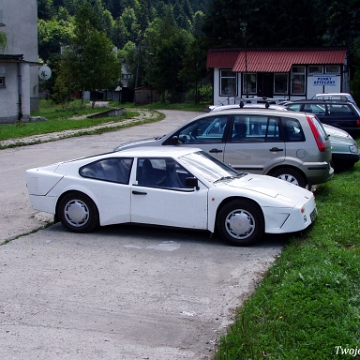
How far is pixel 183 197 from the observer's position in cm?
830

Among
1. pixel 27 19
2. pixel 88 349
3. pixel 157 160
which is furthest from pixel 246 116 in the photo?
pixel 27 19

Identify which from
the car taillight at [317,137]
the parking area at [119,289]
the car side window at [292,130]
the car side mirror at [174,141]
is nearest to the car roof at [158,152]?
the parking area at [119,289]

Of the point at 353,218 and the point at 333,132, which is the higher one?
the point at 333,132

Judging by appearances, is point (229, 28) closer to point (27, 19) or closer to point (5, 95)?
point (27, 19)

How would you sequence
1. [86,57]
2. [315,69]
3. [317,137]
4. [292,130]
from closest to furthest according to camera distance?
[317,137] < [292,130] < [86,57] < [315,69]

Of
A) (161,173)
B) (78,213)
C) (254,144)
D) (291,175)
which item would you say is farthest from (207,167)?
(291,175)

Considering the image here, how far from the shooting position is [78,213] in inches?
349

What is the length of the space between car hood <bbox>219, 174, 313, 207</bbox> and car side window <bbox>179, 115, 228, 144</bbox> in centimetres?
217

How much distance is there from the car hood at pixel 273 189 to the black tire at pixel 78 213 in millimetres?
1978

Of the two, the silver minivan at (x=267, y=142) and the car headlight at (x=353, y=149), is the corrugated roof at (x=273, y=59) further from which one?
the silver minivan at (x=267, y=142)

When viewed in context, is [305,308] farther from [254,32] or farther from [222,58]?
[254,32]

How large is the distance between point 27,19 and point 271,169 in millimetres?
41470

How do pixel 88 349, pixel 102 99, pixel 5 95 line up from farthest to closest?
pixel 102 99
pixel 5 95
pixel 88 349

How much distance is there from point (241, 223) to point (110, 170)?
6.94 ft
